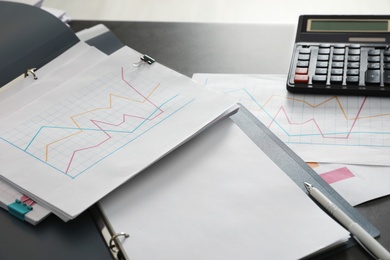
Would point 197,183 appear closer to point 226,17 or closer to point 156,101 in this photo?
point 156,101

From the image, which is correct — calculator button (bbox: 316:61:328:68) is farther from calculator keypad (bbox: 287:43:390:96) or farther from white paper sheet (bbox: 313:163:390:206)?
white paper sheet (bbox: 313:163:390:206)

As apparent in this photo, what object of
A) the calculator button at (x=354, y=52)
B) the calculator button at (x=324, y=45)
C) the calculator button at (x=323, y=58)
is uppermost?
the calculator button at (x=324, y=45)

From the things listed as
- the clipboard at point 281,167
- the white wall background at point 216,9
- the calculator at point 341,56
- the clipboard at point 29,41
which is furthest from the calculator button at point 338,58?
the white wall background at point 216,9

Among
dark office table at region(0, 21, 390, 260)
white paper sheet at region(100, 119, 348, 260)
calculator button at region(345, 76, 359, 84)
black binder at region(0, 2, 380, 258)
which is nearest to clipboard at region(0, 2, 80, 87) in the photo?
black binder at region(0, 2, 380, 258)

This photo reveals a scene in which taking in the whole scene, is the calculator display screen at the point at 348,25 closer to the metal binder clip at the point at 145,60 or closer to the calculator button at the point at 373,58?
the calculator button at the point at 373,58

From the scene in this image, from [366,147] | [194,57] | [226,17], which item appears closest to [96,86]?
[194,57]

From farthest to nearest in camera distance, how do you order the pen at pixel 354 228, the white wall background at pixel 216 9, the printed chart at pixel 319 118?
the white wall background at pixel 216 9
the printed chart at pixel 319 118
the pen at pixel 354 228

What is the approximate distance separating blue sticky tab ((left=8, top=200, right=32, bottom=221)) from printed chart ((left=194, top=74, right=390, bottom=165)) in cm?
28

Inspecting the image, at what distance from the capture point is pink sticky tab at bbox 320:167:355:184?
0.59 metres

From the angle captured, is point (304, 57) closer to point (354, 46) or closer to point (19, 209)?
point (354, 46)

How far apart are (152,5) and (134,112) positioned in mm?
679

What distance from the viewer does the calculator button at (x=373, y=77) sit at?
70 centimetres

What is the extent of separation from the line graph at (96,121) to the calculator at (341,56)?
166 mm

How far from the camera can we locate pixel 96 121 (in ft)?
2.12
